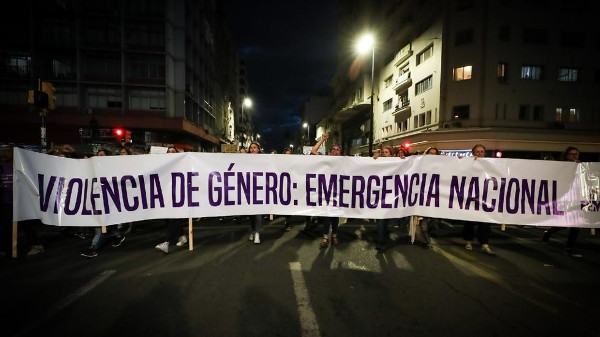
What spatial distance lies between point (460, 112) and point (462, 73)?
3092 mm

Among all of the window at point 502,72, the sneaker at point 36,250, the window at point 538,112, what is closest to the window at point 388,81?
the window at point 502,72

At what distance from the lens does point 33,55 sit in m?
31.2

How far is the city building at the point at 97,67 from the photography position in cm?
3086

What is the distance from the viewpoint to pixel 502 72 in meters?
23.9

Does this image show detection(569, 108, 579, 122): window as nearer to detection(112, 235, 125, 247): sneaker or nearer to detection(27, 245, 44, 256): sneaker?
detection(112, 235, 125, 247): sneaker

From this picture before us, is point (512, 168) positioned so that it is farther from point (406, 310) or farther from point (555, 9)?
point (555, 9)

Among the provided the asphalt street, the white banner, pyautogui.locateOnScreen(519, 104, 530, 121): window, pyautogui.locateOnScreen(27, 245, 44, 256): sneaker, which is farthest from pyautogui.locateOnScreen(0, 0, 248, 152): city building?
pyautogui.locateOnScreen(519, 104, 530, 121): window

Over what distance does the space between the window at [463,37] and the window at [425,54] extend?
2.40 meters

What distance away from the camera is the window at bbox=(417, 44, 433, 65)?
27.2 m

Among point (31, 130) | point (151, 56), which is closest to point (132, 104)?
point (151, 56)

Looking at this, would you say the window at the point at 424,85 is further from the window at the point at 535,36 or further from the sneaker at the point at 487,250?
the sneaker at the point at 487,250

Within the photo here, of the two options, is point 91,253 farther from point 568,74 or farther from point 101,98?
point 101,98

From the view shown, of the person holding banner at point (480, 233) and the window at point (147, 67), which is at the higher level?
the window at point (147, 67)

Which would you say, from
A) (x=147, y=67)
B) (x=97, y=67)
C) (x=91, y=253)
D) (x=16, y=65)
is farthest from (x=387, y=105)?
(x=16, y=65)
